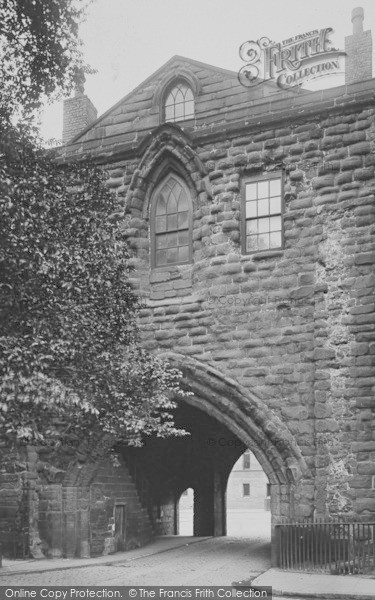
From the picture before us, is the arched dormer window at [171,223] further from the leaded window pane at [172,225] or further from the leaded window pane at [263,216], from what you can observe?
the leaded window pane at [263,216]

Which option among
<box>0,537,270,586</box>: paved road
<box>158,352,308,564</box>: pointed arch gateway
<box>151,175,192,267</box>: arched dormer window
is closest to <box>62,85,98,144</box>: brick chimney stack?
<box>151,175,192,267</box>: arched dormer window

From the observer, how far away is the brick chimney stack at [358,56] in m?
15.8

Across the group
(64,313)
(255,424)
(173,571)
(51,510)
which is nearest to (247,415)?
(255,424)

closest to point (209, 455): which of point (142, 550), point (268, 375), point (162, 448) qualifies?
point (162, 448)

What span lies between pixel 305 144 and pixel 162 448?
863 centimetres

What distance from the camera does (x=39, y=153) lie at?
11.7 metres

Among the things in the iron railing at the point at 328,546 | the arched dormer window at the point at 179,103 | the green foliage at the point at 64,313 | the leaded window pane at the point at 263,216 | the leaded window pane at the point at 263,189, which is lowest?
the iron railing at the point at 328,546

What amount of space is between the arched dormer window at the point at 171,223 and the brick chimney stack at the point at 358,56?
3.94m

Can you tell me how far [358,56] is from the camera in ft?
52.1

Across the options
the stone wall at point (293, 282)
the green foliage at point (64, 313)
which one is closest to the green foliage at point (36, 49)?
the green foliage at point (64, 313)

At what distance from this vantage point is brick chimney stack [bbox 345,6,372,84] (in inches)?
623

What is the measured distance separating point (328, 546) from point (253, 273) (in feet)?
16.3

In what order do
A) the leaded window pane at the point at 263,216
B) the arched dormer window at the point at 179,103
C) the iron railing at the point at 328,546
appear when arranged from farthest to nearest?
the arched dormer window at the point at 179,103
the leaded window pane at the point at 263,216
the iron railing at the point at 328,546

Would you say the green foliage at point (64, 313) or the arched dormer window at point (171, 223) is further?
the arched dormer window at point (171, 223)
